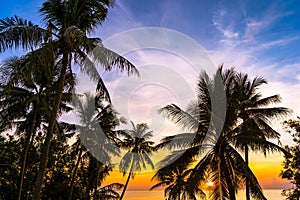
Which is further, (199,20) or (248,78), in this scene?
(248,78)

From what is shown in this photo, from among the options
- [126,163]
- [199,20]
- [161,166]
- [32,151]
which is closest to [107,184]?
[126,163]

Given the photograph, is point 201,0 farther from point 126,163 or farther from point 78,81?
point 126,163

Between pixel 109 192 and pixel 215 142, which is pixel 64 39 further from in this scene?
pixel 109 192

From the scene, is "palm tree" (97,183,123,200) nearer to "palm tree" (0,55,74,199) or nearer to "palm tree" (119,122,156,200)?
"palm tree" (119,122,156,200)

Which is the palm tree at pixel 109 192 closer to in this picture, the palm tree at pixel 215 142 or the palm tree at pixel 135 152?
the palm tree at pixel 135 152

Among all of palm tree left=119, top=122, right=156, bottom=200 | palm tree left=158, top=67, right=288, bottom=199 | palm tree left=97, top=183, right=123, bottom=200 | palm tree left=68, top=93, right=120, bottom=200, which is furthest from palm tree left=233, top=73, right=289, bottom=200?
palm tree left=97, top=183, right=123, bottom=200

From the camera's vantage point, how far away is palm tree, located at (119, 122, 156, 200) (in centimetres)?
2902

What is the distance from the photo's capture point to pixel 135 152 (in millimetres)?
29516

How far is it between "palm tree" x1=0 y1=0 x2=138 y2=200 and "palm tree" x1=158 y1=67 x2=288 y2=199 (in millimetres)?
3681

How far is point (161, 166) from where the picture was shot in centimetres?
1336

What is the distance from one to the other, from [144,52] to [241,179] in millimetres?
6809

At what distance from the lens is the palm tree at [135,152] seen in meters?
29.0

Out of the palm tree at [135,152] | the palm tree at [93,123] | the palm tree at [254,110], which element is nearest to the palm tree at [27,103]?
the palm tree at [93,123]

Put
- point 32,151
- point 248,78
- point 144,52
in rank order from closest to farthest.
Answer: point 144,52 < point 248,78 < point 32,151
